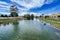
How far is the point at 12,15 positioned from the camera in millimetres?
71688

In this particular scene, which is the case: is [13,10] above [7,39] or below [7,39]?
above

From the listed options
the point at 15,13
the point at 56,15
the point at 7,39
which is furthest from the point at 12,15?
the point at 7,39

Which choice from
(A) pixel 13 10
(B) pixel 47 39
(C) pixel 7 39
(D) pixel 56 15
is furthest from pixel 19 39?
(D) pixel 56 15

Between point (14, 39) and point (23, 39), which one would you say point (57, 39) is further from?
point (14, 39)

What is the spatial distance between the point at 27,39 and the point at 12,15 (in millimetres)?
58545

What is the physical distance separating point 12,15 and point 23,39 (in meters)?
58.4

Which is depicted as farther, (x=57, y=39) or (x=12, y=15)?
(x=12, y=15)

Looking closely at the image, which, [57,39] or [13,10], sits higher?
[13,10]

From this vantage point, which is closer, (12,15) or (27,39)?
(27,39)

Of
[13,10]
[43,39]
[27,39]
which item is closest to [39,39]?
[43,39]

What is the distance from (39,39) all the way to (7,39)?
11.9 feet

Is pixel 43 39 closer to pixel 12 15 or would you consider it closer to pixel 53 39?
pixel 53 39

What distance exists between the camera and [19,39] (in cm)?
1438

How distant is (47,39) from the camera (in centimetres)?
1427
